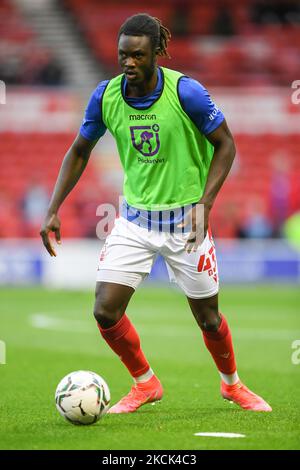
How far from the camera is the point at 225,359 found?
7.02 m

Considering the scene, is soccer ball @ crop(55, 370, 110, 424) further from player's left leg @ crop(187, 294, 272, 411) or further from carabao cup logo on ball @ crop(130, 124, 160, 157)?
carabao cup logo on ball @ crop(130, 124, 160, 157)

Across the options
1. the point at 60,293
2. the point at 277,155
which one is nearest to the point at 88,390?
the point at 60,293

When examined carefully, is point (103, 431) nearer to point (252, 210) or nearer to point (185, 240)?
point (185, 240)

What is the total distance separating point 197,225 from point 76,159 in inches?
43.6

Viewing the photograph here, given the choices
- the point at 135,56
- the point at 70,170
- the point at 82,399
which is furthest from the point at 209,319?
the point at 135,56

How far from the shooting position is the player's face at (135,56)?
6254 millimetres

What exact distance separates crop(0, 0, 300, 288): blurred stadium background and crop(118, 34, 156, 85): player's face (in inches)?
560

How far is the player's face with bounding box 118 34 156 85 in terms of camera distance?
6254 mm

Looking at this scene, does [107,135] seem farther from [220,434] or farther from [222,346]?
[220,434]

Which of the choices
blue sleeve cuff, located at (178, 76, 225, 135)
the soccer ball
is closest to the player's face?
blue sleeve cuff, located at (178, 76, 225, 135)

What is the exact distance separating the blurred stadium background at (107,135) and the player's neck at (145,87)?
14.0 meters

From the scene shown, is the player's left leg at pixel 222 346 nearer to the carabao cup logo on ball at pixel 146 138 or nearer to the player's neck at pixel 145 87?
the carabao cup logo on ball at pixel 146 138

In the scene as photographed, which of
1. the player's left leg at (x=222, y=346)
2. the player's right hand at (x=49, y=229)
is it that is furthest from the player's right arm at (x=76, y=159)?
the player's left leg at (x=222, y=346)

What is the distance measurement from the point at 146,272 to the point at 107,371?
3.03 meters
